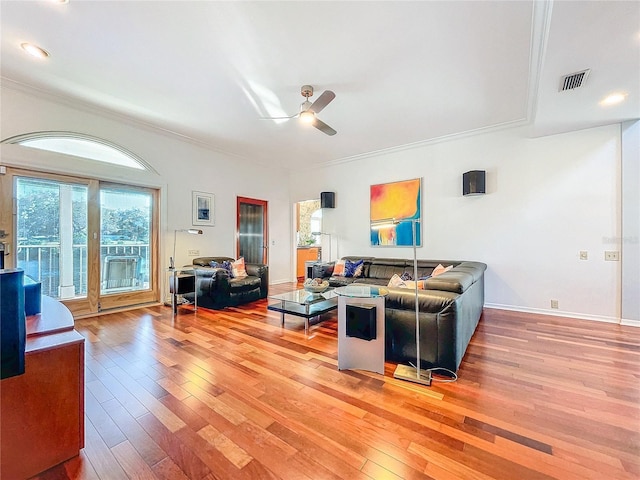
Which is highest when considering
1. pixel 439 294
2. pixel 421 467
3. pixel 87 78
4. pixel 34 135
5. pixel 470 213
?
pixel 87 78

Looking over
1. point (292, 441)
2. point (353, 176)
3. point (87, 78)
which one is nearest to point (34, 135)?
point (87, 78)

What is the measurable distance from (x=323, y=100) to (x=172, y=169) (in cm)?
335

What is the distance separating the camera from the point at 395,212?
5488 millimetres

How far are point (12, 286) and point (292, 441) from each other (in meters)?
1.53

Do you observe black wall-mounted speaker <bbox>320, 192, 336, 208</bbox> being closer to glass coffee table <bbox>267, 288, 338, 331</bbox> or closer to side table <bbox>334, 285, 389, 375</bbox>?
glass coffee table <bbox>267, 288, 338, 331</bbox>

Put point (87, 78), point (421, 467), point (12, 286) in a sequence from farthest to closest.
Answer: point (87, 78)
point (421, 467)
point (12, 286)

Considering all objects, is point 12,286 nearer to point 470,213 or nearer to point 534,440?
point 534,440

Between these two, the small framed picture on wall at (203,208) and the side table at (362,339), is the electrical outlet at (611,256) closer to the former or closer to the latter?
the side table at (362,339)

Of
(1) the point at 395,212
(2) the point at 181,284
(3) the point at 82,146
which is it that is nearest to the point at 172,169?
(3) the point at 82,146

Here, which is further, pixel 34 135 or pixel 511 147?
pixel 511 147

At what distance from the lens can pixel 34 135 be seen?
355 cm

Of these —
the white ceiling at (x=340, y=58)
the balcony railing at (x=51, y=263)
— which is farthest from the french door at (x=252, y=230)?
the balcony railing at (x=51, y=263)

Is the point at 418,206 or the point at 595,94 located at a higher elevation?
the point at 595,94

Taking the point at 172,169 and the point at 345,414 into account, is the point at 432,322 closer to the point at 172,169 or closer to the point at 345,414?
the point at 345,414
